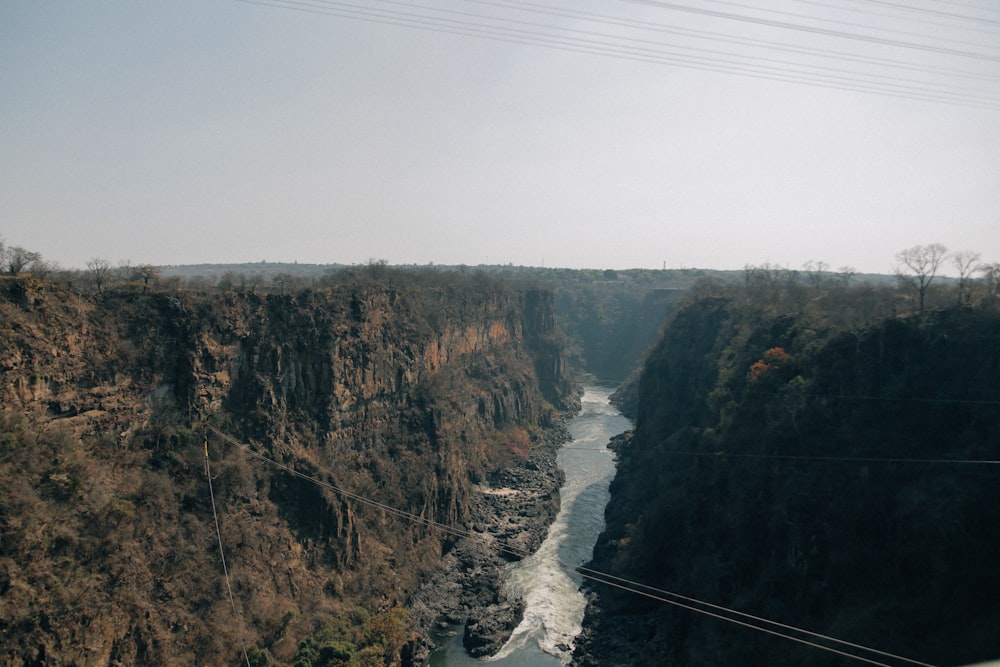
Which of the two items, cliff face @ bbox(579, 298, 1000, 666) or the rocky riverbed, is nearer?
cliff face @ bbox(579, 298, 1000, 666)

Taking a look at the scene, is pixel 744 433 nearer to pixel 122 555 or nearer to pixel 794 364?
pixel 794 364

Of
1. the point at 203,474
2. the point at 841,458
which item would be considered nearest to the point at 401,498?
the point at 203,474

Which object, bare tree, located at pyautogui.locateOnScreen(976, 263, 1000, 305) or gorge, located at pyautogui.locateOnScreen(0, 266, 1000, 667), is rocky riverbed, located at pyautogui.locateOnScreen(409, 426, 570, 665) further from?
bare tree, located at pyautogui.locateOnScreen(976, 263, 1000, 305)

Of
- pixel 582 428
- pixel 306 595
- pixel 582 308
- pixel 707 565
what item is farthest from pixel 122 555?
pixel 582 308

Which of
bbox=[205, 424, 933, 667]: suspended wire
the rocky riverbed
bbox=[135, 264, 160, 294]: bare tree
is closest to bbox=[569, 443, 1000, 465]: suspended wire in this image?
bbox=[205, 424, 933, 667]: suspended wire

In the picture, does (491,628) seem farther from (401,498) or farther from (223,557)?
(223,557)
